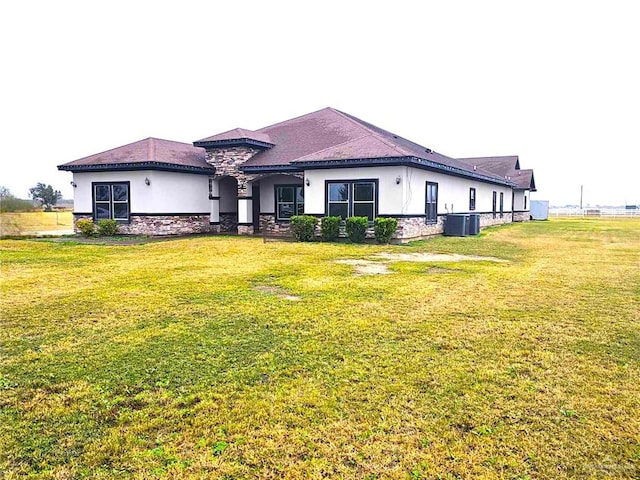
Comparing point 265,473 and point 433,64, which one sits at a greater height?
point 433,64

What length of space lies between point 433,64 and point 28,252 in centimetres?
1695

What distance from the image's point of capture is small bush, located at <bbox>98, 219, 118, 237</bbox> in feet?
61.4

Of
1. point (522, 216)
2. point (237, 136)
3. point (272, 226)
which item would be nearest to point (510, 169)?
point (522, 216)

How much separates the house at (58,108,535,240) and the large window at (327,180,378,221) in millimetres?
36

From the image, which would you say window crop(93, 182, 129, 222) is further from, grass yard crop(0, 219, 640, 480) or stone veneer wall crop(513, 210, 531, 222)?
stone veneer wall crop(513, 210, 531, 222)

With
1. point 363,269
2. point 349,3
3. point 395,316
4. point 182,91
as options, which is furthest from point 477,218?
point 395,316

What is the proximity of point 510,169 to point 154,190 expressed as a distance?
100 feet

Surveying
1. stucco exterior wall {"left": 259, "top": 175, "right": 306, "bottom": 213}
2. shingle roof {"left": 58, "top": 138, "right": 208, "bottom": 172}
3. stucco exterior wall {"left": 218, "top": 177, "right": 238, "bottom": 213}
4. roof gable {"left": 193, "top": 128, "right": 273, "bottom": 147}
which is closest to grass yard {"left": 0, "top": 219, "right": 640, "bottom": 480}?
shingle roof {"left": 58, "top": 138, "right": 208, "bottom": 172}

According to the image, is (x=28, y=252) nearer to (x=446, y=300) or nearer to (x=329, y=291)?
(x=329, y=291)

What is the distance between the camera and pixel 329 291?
764 cm

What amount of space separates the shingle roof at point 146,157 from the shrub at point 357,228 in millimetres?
7613

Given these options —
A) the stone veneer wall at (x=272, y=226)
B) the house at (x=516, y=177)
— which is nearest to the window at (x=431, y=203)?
the stone veneer wall at (x=272, y=226)

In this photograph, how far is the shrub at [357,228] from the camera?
1636cm

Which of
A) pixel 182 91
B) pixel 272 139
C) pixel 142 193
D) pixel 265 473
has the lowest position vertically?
pixel 265 473
